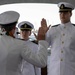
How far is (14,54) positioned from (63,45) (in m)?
0.92

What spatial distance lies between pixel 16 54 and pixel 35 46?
1.13 meters

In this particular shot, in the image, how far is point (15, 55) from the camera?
5.00ft

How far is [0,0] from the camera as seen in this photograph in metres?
4.98

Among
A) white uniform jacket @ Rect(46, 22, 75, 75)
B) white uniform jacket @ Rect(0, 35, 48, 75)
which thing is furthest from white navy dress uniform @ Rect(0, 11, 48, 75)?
white uniform jacket @ Rect(46, 22, 75, 75)

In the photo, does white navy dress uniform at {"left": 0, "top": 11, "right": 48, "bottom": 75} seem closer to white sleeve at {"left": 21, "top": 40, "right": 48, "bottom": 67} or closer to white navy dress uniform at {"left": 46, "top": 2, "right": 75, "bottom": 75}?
A: white sleeve at {"left": 21, "top": 40, "right": 48, "bottom": 67}

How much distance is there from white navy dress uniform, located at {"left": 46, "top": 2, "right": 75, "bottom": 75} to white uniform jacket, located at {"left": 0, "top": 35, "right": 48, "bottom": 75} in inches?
31.4

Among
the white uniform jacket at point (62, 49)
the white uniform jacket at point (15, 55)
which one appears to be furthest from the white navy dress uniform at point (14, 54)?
the white uniform jacket at point (62, 49)

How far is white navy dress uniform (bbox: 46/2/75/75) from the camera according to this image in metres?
2.29

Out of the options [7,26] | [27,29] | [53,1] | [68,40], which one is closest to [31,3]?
[53,1]

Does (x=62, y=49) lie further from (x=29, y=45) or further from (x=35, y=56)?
(x=35, y=56)

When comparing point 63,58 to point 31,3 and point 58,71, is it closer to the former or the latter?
point 58,71

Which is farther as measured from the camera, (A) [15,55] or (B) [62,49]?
(B) [62,49]

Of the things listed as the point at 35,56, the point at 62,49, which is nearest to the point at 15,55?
the point at 35,56

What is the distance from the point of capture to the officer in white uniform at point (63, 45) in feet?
7.54
